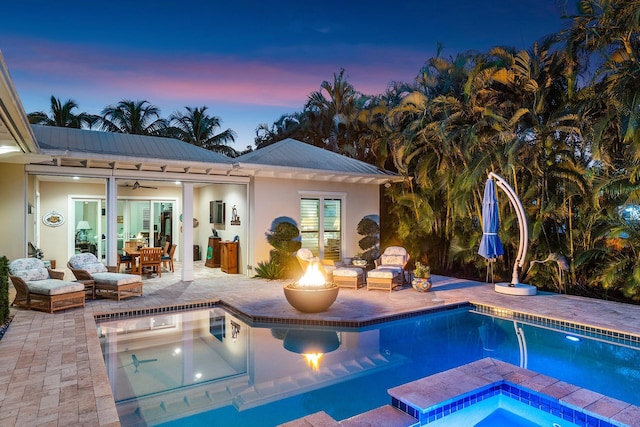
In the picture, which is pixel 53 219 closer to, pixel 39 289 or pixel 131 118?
pixel 39 289

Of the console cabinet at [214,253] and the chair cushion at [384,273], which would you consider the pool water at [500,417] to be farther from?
the console cabinet at [214,253]

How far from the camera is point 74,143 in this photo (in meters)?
10.6

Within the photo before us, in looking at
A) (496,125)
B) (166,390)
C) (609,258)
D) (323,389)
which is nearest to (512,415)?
(323,389)

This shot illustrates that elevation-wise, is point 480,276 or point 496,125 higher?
point 496,125

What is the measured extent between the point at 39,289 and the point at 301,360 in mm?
5455

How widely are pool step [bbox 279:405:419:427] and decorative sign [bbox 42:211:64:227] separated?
13416 mm

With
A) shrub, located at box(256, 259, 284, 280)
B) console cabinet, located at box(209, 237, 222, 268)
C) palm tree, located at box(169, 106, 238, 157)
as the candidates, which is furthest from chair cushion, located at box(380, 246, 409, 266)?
palm tree, located at box(169, 106, 238, 157)

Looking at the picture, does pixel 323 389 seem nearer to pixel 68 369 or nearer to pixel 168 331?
pixel 68 369

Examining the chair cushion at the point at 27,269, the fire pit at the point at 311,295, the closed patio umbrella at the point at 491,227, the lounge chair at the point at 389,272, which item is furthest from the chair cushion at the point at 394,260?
the chair cushion at the point at 27,269

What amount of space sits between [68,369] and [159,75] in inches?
520

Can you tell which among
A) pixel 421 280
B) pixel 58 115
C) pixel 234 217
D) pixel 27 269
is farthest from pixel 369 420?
pixel 58 115

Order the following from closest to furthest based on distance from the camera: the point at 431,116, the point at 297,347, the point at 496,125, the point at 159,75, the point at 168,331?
1. the point at 297,347
2. the point at 168,331
3. the point at 496,125
4. the point at 431,116
5. the point at 159,75

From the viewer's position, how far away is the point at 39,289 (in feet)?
25.3

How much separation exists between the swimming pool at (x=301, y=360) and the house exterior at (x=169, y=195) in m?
3.92
